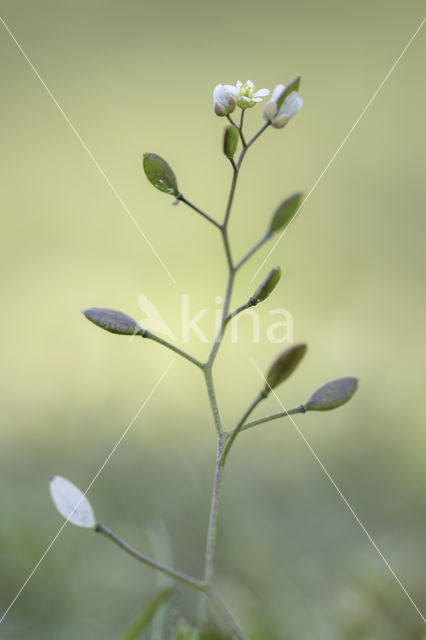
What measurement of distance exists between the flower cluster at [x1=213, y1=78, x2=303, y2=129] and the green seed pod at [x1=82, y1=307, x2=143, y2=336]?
0.68 ft

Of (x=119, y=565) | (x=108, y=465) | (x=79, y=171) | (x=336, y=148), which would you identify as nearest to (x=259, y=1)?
(x=336, y=148)

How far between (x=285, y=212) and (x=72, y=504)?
0.96 ft

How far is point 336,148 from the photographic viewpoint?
2.11 metres

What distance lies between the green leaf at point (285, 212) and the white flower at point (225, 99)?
0.12m

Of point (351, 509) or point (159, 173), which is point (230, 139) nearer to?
point (159, 173)

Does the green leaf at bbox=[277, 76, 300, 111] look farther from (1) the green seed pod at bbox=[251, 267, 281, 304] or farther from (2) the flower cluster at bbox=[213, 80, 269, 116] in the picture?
(1) the green seed pod at bbox=[251, 267, 281, 304]

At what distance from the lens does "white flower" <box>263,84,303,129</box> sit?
0.48 meters

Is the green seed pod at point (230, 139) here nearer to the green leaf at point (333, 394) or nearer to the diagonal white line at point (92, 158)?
the green leaf at point (333, 394)

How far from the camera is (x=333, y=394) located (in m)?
0.45

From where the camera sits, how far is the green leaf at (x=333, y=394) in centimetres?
45

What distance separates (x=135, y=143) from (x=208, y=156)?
303 millimetres

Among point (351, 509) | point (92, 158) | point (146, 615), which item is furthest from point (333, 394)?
point (92, 158)
